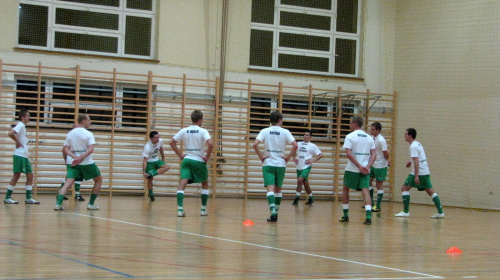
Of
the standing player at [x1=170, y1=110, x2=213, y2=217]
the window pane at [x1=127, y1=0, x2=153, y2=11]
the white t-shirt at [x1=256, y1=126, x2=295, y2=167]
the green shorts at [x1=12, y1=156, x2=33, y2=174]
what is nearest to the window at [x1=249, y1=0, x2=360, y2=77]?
the window pane at [x1=127, y1=0, x2=153, y2=11]

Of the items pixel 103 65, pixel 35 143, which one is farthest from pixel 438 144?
pixel 35 143

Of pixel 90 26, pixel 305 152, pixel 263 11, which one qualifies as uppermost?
pixel 263 11

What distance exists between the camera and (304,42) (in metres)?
20.6

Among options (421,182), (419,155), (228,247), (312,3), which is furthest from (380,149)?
(312,3)

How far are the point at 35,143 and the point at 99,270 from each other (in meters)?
12.5

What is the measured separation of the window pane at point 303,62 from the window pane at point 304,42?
30 cm

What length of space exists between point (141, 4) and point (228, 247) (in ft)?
41.1

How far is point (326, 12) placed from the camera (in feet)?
68.1

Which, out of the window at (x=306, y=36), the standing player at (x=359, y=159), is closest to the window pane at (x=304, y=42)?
the window at (x=306, y=36)

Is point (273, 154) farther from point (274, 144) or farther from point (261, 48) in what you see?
point (261, 48)

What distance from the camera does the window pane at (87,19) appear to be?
18.0 metres

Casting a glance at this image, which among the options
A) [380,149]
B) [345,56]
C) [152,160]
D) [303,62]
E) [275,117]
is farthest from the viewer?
[345,56]

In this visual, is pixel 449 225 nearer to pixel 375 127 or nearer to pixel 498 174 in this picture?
pixel 375 127

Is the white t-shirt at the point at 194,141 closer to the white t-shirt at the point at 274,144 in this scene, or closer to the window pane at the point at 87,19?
the white t-shirt at the point at 274,144
